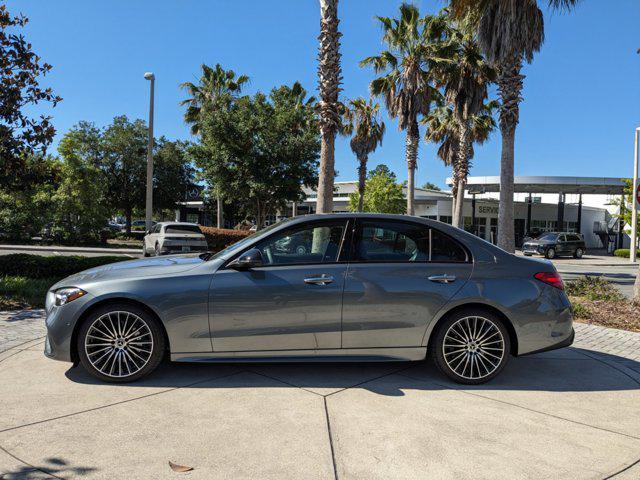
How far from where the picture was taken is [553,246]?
1211 inches

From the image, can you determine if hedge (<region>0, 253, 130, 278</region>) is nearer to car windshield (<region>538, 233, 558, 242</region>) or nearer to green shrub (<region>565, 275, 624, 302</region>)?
green shrub (<region>565, 275, 624, 302</region>)

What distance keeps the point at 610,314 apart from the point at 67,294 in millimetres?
8407

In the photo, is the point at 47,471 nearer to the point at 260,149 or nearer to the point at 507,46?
the point at 507,46

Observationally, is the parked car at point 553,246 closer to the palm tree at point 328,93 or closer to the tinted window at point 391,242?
the palm tree at point 328,93

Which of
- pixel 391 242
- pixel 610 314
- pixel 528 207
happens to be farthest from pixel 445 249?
pixel 528 207

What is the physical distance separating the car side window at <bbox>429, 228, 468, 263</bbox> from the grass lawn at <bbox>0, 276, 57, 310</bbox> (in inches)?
267

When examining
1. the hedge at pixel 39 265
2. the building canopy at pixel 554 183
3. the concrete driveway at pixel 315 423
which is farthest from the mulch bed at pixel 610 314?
the building canopy at pixel 554 183

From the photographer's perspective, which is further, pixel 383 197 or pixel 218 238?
Answer: pixel 383 197

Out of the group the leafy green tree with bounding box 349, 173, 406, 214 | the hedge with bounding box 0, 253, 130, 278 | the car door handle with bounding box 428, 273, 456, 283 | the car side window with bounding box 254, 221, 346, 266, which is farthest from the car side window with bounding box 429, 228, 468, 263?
the leafy green tree with bounding box 349, 173, 406, 214

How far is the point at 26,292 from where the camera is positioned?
8133 mm

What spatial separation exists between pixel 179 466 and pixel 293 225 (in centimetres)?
225

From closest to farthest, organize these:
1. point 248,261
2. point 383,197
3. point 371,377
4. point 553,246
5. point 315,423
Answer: point 315,423 < point 248,261 < point 371,377 < point 553,246 < point 383,197

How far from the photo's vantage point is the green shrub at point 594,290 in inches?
380

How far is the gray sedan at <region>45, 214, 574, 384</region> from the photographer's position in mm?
4105
